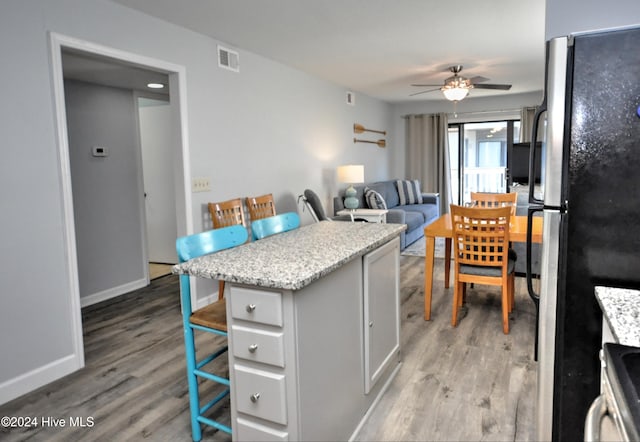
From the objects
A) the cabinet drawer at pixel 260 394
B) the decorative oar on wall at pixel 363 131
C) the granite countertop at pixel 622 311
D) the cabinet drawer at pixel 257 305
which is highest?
the decorative oar on wall at pixel 363 131

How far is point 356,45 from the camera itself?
159 inches

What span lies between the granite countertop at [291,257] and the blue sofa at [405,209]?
3.30 m

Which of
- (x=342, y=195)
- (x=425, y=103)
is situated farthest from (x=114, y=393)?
(x=425, y=103)

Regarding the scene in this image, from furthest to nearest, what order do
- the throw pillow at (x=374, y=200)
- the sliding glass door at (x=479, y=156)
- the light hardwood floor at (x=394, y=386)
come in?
1. the sliding glass door at (x=479, y=156)
2. the throw pillow at (x=374, y=200)
3. the light hardwood floor at (x=394, y=386)

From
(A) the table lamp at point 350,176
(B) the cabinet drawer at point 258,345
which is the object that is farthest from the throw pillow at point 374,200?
(B) the cabinet drawer at point 258,345

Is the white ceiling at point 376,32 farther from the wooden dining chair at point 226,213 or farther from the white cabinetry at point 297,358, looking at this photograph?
the white cabinetry at point 297,358

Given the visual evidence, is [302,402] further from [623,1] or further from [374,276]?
[623,1]

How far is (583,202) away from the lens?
49.1 inches

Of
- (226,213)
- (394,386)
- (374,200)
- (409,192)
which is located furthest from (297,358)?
(409,192)

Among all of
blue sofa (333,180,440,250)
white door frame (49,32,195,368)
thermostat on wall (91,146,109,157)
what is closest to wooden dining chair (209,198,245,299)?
white door frame (49,32,195,368)

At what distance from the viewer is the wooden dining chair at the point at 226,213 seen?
3.63 metres

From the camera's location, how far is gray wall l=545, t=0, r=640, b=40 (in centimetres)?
276

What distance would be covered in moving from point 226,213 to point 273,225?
1.46 metres

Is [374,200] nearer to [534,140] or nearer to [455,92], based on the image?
[455,92]
